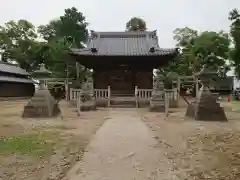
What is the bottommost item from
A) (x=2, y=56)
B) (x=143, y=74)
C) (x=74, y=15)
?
(x=143, y=74)

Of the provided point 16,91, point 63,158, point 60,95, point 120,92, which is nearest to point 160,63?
point 120,92

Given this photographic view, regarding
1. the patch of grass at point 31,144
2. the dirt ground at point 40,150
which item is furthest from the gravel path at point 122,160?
the patch of grass at point 31,144

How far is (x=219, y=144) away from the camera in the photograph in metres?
8.36

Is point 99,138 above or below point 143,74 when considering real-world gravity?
below

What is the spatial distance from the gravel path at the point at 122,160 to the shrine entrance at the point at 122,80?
58.3ft

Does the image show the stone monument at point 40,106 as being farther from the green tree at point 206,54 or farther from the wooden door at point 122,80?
the green tree at point 206,54

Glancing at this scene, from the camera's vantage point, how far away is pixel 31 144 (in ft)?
27.1

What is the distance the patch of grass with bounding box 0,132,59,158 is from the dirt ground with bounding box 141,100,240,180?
305 centimetres

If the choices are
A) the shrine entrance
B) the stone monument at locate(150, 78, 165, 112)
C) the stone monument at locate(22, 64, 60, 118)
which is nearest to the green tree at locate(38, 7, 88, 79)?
the shrine entrance

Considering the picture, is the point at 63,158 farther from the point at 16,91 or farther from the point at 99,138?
the point at 16,91

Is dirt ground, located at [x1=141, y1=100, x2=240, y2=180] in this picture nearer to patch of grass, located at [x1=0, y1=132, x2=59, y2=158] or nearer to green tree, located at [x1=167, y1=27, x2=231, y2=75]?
patch of grass, located at [x1=0, y1=132, x2=59, y2=158]

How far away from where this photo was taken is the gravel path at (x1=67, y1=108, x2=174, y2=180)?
5689 millimetres

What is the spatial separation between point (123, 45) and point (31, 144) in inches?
820

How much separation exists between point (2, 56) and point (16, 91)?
37.4 feet
